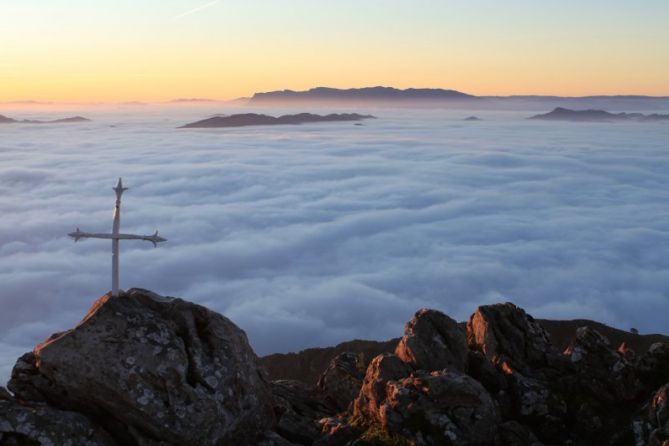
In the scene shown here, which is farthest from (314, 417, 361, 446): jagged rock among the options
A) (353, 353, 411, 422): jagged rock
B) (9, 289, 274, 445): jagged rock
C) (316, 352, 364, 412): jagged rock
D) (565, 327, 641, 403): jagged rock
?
(565, 327, 641, 403): jagged rock

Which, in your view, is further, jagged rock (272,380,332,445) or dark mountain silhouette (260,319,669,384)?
dark mountain silhouette (260,319,669,384)

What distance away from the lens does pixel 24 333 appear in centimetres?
9812

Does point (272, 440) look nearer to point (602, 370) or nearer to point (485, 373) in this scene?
point (485, 373)

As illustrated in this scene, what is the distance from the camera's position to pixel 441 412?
1817 cm

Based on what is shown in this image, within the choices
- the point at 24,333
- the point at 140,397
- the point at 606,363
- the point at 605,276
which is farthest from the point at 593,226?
the point at 140,397

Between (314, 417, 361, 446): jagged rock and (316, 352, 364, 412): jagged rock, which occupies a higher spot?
(314, 417, 361, 446): jagged rock

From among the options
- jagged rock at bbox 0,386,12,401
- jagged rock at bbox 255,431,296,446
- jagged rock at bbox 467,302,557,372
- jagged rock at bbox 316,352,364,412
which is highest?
jagged rock at bbox 0,386,12,401

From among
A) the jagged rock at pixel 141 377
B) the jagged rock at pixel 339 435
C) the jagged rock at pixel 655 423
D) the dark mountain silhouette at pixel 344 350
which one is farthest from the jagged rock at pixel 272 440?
the dark mountain silhouette at pixel 344 350

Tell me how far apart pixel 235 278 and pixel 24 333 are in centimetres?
3868

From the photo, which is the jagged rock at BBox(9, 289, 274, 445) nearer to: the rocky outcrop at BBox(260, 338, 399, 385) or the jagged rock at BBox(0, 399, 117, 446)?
the jagged rock at BBox(0, 399, 117, 446)

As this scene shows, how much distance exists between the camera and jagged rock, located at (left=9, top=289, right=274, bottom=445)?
16.1 meters

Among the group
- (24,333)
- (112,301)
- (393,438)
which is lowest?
(24,333)

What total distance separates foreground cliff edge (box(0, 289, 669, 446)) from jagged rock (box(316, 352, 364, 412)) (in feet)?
1.45

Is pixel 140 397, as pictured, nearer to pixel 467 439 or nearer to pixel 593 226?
pixel 467 439
